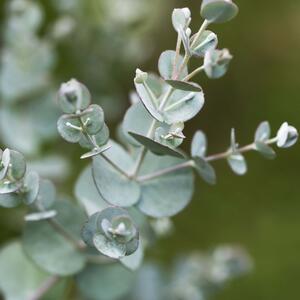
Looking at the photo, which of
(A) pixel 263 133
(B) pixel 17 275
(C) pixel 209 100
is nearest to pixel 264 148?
(A) pixel 263 133

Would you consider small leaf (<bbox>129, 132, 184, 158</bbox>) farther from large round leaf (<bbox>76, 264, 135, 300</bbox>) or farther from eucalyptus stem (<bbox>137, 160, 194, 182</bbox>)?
large round leaf (<bbox>76, 264, 135, 300</bbox>)

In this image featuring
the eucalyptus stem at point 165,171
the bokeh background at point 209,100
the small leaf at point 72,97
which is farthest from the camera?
the bokeh background at point 209,100

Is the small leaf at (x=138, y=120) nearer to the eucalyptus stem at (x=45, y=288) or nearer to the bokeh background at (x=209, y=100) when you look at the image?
the eucalyptus stem at (x=45, y=288)

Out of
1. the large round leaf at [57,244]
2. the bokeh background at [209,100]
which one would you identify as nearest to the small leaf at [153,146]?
the large round leaf at [57,244]

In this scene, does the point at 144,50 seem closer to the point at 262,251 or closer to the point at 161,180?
the point at 262,251

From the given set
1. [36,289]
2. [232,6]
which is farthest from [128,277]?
[232,6]

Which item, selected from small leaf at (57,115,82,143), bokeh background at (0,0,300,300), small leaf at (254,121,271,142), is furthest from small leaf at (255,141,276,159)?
bokeh background at (0,0,300,300)
